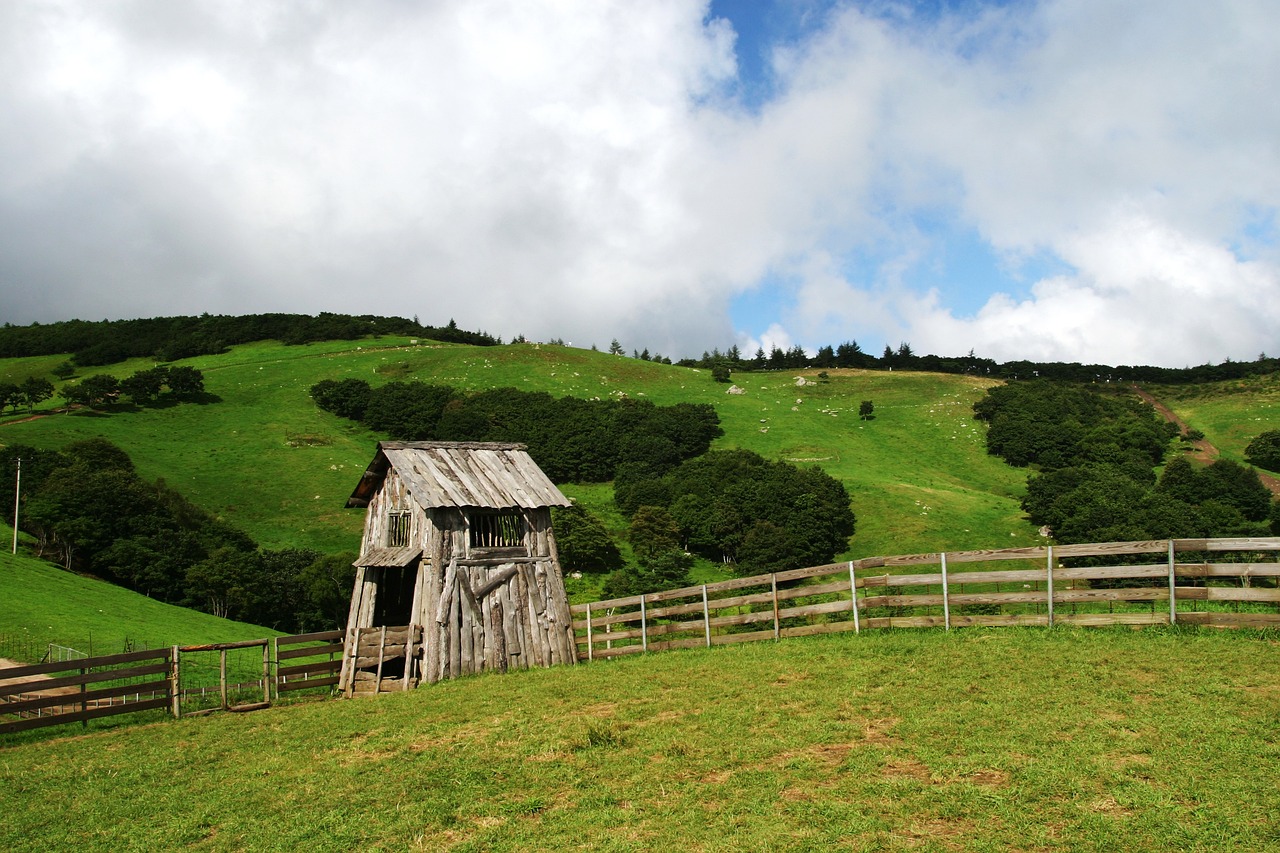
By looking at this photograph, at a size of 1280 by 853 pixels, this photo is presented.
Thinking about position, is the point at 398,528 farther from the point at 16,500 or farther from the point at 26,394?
the point at 26,394

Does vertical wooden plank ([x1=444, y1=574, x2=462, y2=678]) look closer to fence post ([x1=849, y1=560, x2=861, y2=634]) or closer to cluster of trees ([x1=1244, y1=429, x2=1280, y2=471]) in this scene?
fence post ([x1=849, y1=560, x2=861, y2=634])

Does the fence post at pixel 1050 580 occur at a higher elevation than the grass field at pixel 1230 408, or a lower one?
lower

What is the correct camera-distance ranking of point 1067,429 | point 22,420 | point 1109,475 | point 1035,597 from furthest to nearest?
1. point 1067,429
2. point 22,420
3. point 1109,475
4. point 1035,597

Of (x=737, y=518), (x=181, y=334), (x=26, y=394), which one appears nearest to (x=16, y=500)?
(x=26, y=394)

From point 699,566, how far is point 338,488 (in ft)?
101

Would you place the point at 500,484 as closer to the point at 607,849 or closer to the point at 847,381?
the point at 607,849

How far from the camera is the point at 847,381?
111438 millimetres

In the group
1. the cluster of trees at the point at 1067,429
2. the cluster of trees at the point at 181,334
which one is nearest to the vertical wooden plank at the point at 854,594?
the cluster of trees at the point at 1067,429

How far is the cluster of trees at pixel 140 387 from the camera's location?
80.4 meters

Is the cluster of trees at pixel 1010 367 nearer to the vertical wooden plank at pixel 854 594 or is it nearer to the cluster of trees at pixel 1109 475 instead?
the cluster of trees at pixel 1109 475

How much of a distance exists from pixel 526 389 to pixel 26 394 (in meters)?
48.7

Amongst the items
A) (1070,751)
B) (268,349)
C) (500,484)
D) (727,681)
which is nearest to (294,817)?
(727,681)

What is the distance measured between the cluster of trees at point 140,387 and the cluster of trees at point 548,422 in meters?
12.3

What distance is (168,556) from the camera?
171 ft
